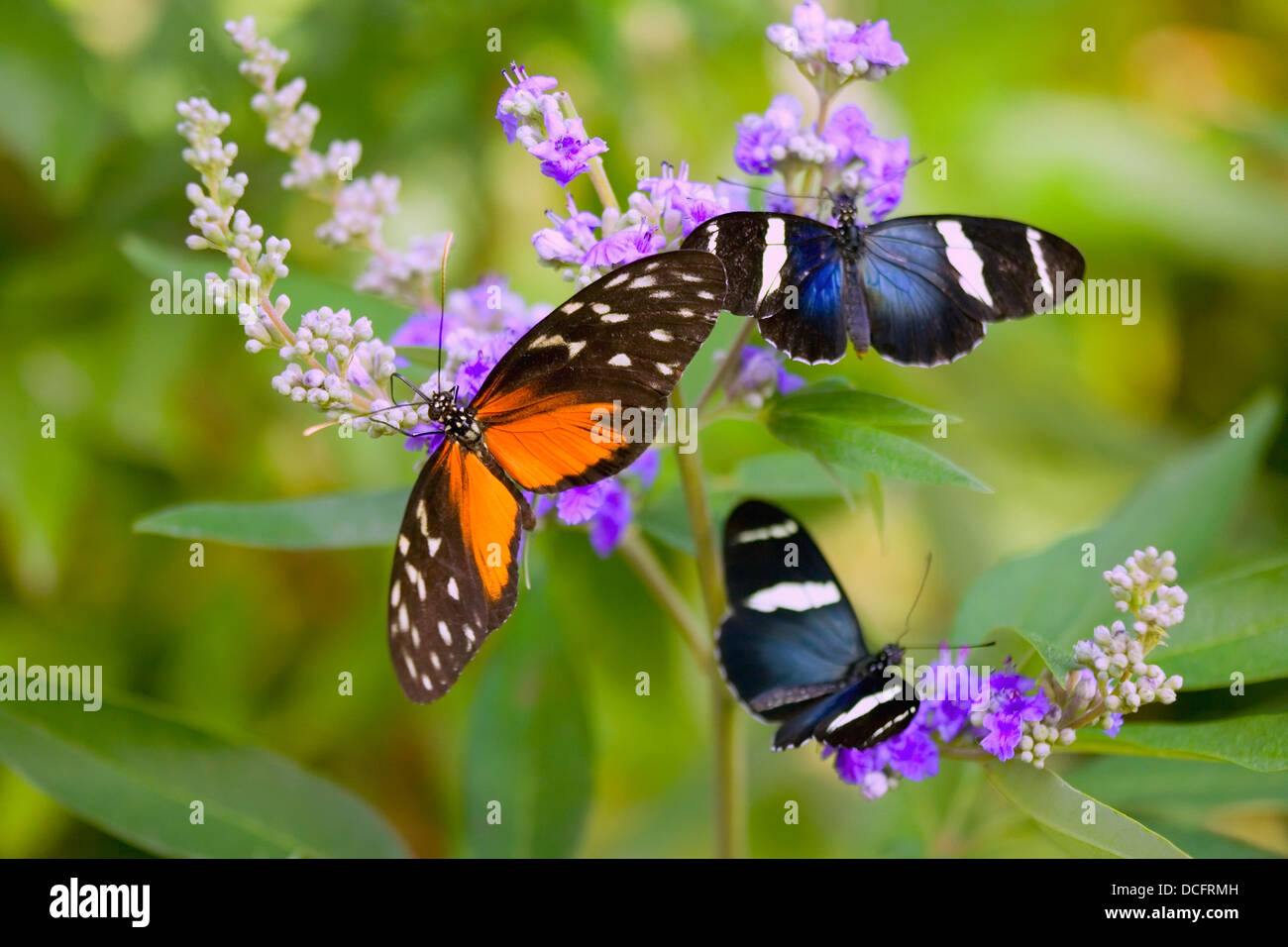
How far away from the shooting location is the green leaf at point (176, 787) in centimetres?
155

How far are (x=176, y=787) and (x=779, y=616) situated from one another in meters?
0.99

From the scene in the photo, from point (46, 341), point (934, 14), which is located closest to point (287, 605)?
point (46, 341)

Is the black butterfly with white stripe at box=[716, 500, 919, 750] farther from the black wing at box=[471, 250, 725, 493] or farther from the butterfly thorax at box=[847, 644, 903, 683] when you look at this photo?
the black wing at box=[471, 250, 725, 493]

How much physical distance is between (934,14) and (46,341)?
2448 mm

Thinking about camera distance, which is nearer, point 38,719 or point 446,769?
point 38,719

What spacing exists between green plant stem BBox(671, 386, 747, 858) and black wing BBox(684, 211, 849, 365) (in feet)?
0.52

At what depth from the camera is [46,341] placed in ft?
7.60

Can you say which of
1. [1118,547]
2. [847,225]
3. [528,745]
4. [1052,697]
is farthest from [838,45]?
[528,745]

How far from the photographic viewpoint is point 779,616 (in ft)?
4.18

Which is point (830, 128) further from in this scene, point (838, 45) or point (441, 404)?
point (441, 404)

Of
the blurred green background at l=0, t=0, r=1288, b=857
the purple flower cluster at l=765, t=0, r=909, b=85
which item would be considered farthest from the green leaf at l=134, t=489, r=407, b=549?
the purple flower cluster at l=765, t=0, r=909, b=85

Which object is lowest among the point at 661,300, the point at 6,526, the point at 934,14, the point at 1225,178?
the point at 6,526

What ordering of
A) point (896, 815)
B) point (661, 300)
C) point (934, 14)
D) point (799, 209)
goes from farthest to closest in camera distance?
point (934, 14) < point (896, 815) < point (799, 209) < point (661, 300)

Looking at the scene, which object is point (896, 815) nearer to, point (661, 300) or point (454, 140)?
point (661, 300)
